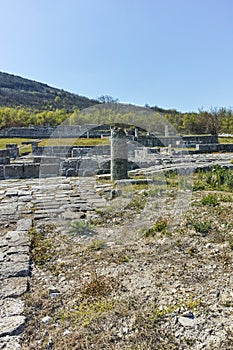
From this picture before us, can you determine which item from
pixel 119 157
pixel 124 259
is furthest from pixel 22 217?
pixel 119 157

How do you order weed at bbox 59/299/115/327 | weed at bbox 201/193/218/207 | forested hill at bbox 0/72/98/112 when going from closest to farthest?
weed at bbox 59/299/115/327
weed at bbox 201/193/218/207
forested hill at bbox 0/72/98/112

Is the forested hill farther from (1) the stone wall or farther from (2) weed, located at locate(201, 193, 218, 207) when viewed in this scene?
(2) weed, located at locate(201, 193, 218, 207)

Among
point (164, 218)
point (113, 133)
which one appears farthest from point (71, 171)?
point (164, 218)

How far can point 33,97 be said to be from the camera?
344 ft

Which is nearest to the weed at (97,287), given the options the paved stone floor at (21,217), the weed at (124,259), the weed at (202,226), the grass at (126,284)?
the grass at (126,284)

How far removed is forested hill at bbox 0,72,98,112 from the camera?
88.4 metres

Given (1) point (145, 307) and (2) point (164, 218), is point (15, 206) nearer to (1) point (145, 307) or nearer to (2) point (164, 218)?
(2) point (164, 218)

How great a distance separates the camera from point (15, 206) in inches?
278

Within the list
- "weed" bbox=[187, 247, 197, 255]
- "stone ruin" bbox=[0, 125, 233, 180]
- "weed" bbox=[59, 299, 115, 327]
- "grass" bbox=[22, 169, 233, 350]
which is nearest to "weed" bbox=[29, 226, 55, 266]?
"grass" bbox=[22, 169, 233, 350]

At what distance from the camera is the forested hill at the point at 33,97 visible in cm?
8838

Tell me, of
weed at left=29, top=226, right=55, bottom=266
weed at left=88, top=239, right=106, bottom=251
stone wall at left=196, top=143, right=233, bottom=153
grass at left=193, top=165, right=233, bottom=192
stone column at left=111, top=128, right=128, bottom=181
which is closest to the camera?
weed at left=29, top=226, right=55, bottom=266

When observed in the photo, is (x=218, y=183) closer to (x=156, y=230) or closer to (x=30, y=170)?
(x=156, y=230)

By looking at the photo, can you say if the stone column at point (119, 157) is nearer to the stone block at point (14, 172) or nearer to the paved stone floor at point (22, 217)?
the paved stone floor at point (22, 217)

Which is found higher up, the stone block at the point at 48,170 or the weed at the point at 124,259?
the stone block at the point at 48,170
